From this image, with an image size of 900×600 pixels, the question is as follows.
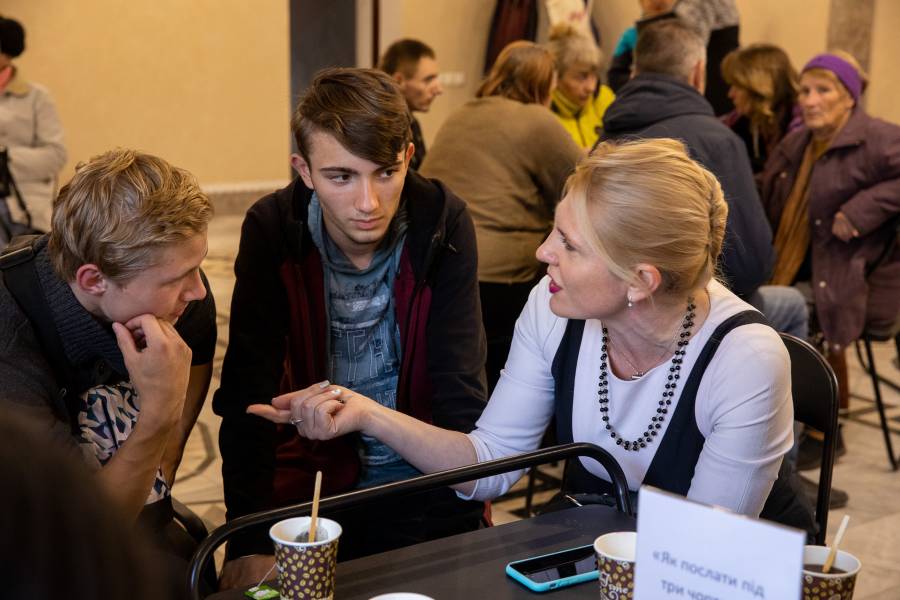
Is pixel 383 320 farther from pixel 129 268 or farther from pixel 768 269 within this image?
pixel 768 269

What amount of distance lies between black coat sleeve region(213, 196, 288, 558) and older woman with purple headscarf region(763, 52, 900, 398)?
2422 millimetres

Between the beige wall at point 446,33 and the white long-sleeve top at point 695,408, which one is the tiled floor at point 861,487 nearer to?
the white long-sleeve top at point 695,408

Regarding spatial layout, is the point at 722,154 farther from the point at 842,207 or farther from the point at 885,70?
the point at 885,70

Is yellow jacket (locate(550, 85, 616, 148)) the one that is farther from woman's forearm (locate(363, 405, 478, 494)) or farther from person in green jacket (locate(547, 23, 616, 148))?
woman's forearm (locate(363, 405, 478, 494))

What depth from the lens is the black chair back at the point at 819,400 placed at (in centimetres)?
207

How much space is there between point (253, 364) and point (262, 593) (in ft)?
2.80

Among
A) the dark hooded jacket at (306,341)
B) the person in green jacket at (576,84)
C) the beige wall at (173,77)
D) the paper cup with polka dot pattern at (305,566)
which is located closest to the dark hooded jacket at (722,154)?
the person in green jacket at (576,84)

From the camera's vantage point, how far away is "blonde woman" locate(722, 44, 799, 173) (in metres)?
4.72

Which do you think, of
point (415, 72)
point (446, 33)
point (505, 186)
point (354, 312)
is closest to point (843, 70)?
point (505, 186)

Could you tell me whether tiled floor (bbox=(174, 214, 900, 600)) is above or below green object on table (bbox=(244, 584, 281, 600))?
below

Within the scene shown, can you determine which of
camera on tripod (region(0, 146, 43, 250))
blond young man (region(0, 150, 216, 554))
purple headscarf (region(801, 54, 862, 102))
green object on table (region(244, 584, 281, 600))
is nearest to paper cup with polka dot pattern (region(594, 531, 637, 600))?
green object on table (region(244, 584, 281, 600))

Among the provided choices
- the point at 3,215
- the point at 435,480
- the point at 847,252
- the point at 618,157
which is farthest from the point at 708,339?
the point at 3,215

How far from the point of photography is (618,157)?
1746 millimetres

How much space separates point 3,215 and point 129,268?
326 centimetres
